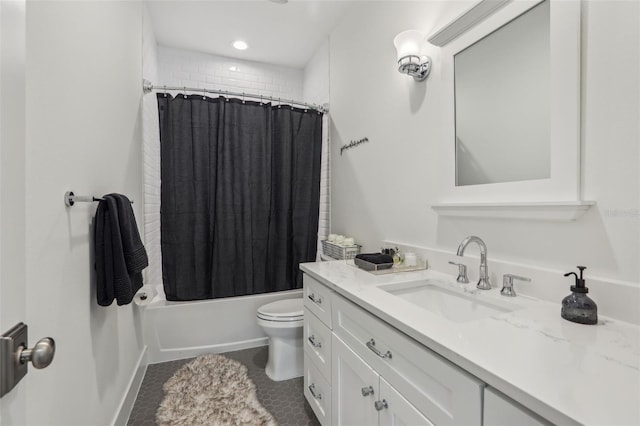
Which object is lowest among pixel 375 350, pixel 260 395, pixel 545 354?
pixel 260 395

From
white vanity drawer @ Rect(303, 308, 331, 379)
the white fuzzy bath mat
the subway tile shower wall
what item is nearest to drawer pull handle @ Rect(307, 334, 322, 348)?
white vanity drawer @ Rect(303, 308, 331, 379)

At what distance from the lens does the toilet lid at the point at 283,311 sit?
1.89 meters

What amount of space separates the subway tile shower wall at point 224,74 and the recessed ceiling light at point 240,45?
10.1 inches

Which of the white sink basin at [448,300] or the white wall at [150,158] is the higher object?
the white wall at [150,158]

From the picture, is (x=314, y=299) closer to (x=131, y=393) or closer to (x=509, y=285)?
(x=509, y=285)

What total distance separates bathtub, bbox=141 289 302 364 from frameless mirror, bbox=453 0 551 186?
1.91 metres

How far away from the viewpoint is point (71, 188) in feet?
3.23

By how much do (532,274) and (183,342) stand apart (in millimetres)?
2295

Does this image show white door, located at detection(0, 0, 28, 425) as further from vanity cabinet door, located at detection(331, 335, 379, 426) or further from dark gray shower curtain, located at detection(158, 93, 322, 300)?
dark gray shower curtain, located at detection(158, 93, 322, 300)

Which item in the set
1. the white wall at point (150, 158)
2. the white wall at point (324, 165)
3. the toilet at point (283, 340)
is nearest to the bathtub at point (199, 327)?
the white wall at point (150, 158)

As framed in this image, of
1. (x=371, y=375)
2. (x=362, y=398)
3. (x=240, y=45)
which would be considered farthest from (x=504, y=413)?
(x=240, y=45)

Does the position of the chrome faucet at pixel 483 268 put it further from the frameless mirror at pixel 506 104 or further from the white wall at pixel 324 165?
the white wall at pixel 324 165

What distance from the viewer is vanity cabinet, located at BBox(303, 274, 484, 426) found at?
67 centimetres

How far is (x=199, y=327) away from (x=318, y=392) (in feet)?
4.08
